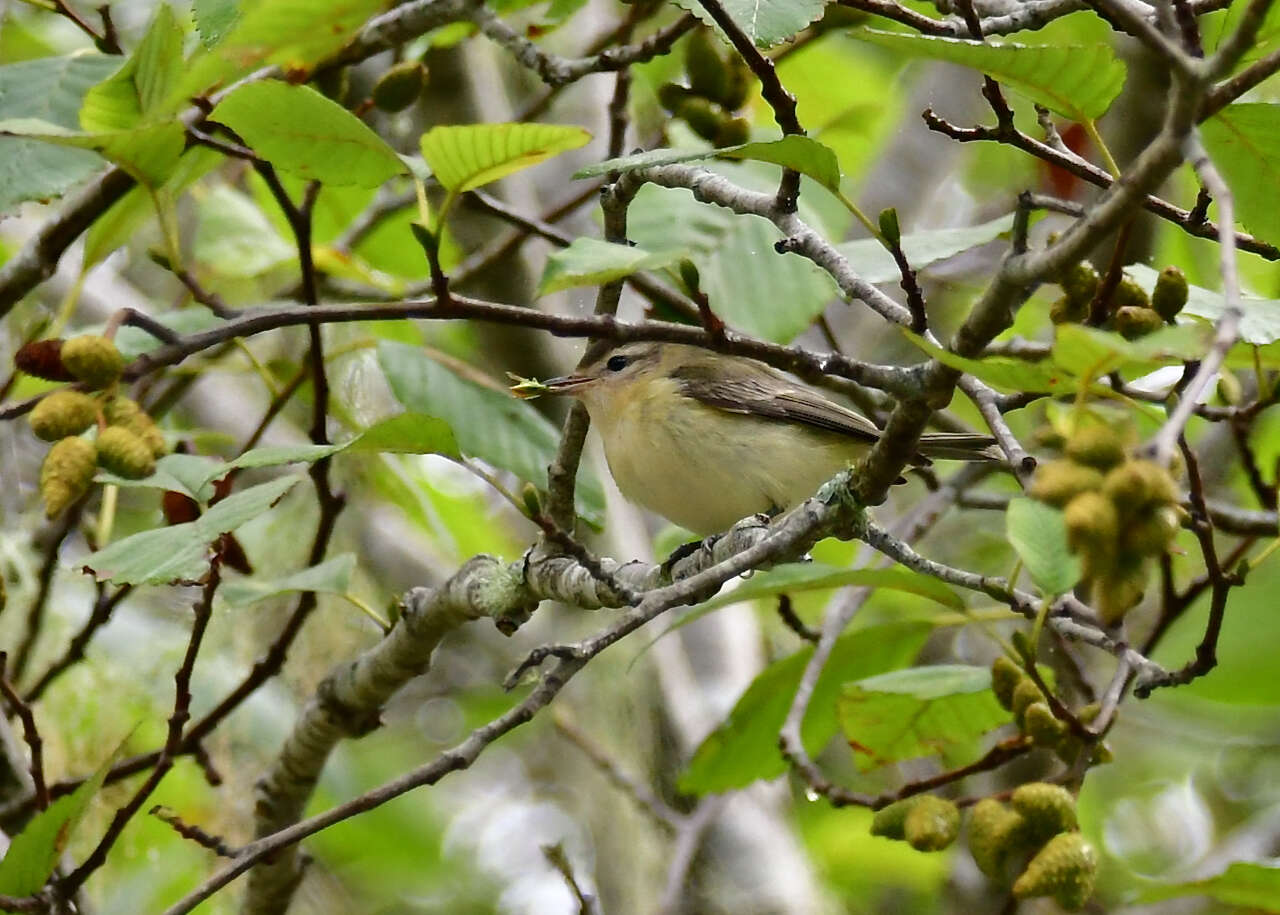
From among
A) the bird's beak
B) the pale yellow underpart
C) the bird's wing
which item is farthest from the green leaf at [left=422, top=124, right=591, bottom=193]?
the bird's wing

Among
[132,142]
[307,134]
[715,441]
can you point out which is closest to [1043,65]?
[307,134]

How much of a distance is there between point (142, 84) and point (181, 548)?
77 cm

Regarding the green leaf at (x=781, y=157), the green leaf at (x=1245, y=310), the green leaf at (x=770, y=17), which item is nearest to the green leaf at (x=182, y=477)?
the green leaf at (x=781, y=157)

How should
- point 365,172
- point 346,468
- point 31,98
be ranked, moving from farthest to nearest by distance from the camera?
1. point 346,468
2. point 31,98
3. point 365,172

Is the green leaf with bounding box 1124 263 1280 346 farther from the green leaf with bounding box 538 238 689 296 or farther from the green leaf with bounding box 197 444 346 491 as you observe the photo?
the green leaf with bounding box 197 444 346 491

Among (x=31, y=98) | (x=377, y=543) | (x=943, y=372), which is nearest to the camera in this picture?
(x=943, y=372)

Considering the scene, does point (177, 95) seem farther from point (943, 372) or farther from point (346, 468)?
point (346, 468)

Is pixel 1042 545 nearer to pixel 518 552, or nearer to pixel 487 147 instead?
pixel 487 147

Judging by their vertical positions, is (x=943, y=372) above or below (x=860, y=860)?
above

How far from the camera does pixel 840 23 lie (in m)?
3.54

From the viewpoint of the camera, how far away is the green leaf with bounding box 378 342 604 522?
9.75 feet

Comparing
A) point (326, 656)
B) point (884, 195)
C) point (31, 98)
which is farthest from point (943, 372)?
point (884, 195)

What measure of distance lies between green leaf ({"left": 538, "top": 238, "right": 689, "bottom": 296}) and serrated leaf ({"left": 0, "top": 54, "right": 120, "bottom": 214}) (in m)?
1.02

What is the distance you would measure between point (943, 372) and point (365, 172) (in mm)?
1048
